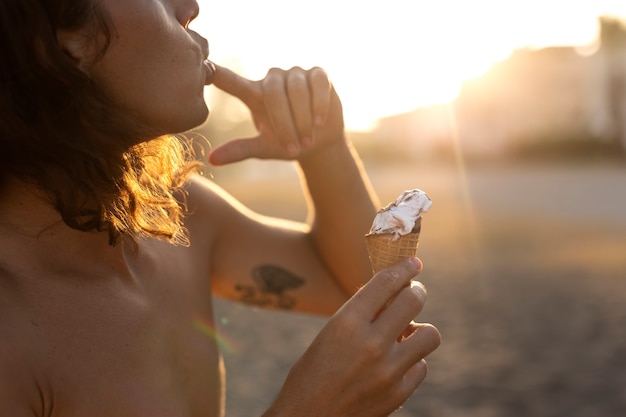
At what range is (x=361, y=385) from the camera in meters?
2.01

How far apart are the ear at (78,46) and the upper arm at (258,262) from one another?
0.81m

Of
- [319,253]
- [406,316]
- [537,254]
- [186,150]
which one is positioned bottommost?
[537,254]

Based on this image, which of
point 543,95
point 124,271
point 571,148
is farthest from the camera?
point 543,95

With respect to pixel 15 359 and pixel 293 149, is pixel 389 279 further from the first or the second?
Answer: pixel 15 359

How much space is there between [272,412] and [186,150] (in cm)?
146

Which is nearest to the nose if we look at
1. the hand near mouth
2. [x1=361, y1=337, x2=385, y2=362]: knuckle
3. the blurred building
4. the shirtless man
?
the shirtless man

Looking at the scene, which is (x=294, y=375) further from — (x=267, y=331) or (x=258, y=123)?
(x=267, y=331)

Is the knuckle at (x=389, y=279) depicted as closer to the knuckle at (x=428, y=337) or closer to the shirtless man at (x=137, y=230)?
the shirtless man at (x=137, y=230)

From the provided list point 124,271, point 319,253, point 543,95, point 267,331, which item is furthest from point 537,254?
point 543,95

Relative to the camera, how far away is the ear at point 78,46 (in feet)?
7.50

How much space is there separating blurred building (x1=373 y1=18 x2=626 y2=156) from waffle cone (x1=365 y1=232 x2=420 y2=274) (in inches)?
1502

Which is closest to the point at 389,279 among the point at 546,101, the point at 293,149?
the point at 293,149

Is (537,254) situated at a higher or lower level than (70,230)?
lower

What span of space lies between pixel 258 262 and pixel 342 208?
408 millimetres
